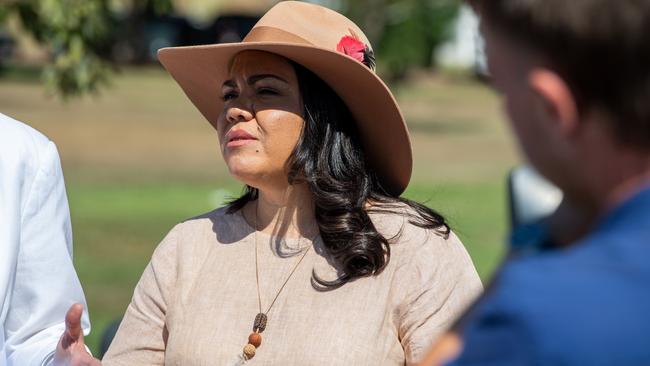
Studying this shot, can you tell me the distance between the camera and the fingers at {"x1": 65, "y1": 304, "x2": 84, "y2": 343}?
2531 millimetres

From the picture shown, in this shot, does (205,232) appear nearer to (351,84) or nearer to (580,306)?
(351,84)

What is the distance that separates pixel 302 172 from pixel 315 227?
0.16 meters

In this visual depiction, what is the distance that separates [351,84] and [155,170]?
17275 millimetres

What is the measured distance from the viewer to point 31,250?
3035mm

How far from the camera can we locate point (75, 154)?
21.8 m

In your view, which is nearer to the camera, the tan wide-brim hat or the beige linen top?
the beige linen top

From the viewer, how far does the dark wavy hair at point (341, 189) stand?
314 centimetres

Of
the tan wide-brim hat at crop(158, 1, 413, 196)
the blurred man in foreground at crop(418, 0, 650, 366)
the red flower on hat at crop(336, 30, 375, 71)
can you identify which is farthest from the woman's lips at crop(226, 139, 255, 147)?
the blurred man in foreground at crop(418, 0, 650, 366)

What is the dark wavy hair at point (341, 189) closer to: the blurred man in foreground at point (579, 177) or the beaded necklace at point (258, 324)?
the beaded necklace at point (258, 324)

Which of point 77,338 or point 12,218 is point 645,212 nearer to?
point 77,338

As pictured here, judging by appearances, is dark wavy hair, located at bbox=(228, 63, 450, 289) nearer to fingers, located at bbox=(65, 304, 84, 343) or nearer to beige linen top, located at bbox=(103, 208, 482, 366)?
beige linen top, located at bbox=(103, 208, 482, 366)

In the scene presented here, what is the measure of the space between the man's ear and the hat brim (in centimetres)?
199

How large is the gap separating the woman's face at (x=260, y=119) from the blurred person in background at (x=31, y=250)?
0.46 m

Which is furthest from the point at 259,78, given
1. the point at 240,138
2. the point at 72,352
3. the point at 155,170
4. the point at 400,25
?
the point at 400,25
